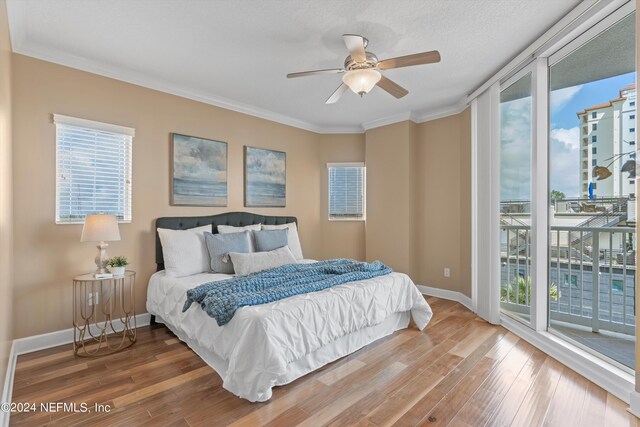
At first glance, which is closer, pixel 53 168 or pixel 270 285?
pixel 270 285

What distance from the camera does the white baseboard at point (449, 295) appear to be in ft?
13.3

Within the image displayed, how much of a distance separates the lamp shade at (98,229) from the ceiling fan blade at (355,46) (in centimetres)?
254

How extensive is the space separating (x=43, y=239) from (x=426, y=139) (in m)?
4.80

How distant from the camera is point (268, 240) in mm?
3809

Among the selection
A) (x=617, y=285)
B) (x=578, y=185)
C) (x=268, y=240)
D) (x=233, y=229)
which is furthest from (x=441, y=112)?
(x=233, y=229)

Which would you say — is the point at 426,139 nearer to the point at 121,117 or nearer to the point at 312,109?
the point at 312,109

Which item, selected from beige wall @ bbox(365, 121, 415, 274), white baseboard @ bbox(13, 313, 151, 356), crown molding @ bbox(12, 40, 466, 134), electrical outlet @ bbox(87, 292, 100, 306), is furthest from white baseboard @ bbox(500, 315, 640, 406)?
white baseboard @ bbox(13, 313, 151, 356)

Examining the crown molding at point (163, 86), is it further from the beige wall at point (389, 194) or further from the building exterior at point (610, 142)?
the building exterior at point (610, 142)

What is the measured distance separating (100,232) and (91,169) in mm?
795

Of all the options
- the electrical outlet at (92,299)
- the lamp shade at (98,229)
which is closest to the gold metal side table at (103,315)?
the electrical outlet at (92,299)

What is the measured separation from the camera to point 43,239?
110 inches

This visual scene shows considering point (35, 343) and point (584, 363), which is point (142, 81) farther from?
point (584, 363)

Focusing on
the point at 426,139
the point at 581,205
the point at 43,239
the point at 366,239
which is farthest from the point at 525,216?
the point at 43,239

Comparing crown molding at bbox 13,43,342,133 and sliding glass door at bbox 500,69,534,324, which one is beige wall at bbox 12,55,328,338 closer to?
crown molding at bbox 13,43,342,133
